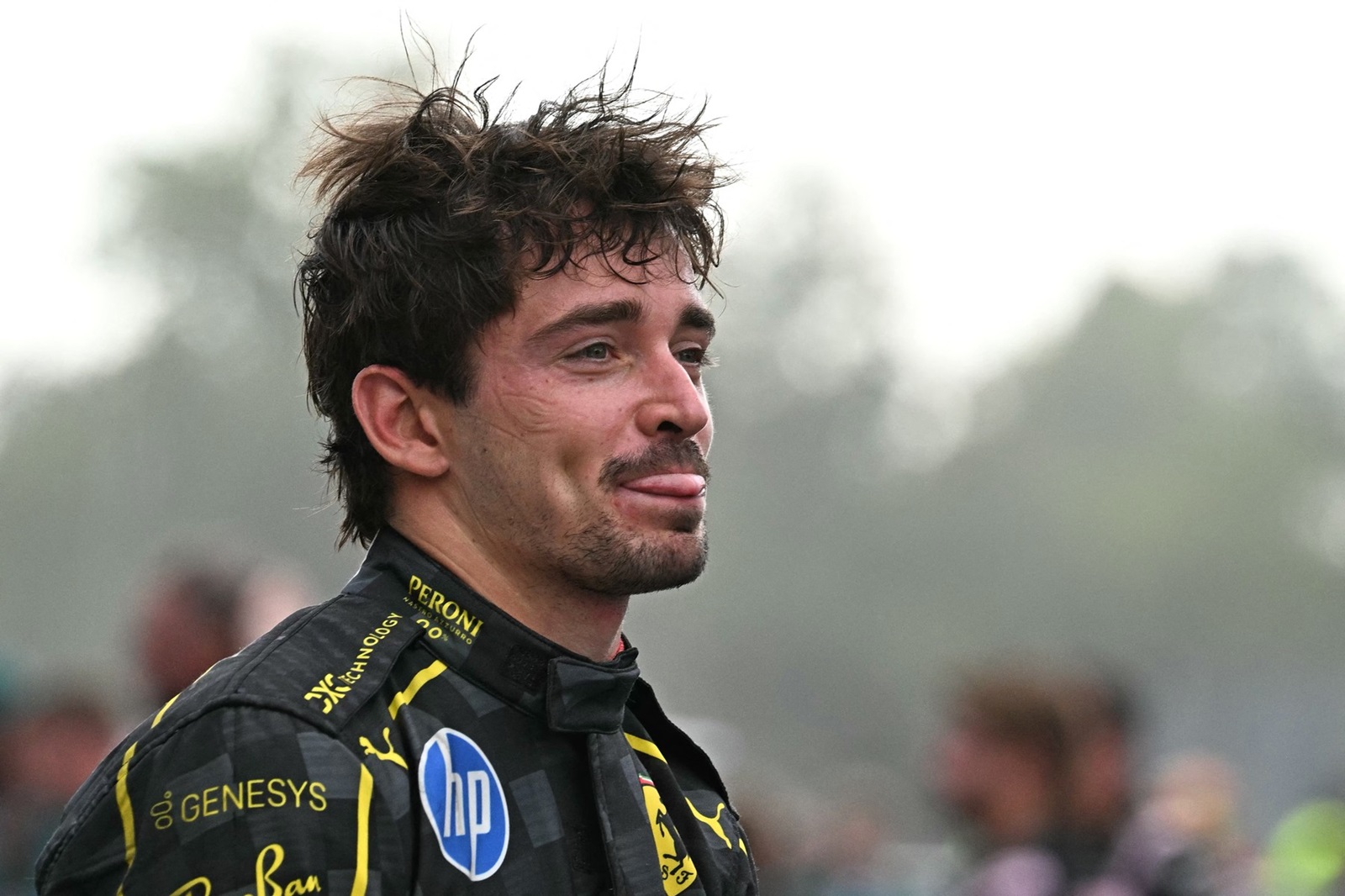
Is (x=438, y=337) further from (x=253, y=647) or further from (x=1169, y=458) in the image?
(x=1169, y=458)

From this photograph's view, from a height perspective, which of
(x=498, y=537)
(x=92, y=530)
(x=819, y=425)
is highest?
(x=819, y=425)

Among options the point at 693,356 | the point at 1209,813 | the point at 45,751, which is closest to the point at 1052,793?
the point at 693,356

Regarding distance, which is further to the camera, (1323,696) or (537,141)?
(1323,696)

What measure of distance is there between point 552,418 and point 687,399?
255mm

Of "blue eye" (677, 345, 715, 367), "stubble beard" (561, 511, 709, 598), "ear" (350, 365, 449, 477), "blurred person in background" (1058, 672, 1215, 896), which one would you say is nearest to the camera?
"stubble beard" (561, 511, 709, 598)

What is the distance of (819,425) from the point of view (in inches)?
2286

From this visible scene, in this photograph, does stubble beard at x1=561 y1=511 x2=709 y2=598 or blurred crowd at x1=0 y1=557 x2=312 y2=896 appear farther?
blurred crowd at x1=0 y1=557 x2=312 y2=896

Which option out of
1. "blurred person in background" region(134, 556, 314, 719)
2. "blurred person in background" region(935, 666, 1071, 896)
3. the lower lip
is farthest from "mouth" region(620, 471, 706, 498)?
"blurred person in background" region(935, 666, 1071, 896)

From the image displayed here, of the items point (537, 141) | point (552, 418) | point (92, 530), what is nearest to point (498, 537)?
point (552, 418)

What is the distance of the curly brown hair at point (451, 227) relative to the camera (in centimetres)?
323

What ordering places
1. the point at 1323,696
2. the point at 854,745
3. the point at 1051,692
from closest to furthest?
the point at 1051,692 → the point at 1323,696 → the point at 854,745

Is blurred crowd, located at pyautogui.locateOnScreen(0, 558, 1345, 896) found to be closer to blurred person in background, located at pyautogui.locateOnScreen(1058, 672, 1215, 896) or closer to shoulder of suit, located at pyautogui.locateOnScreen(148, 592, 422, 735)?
blurred person in background, located at pyautogui.locateOnScreen(1058, 672, 1215, 896)

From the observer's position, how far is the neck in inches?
125

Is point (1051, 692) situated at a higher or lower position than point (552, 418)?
higher
